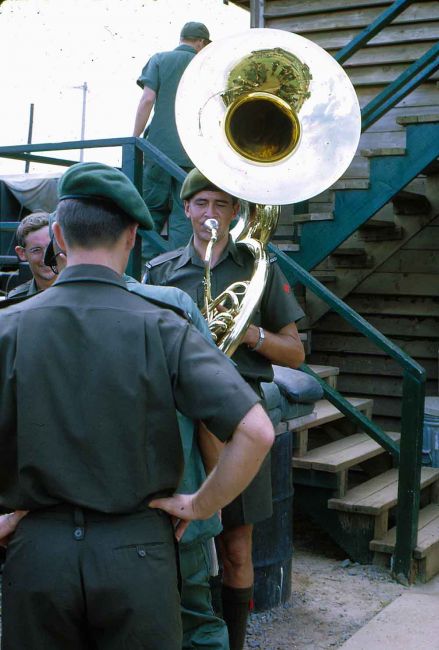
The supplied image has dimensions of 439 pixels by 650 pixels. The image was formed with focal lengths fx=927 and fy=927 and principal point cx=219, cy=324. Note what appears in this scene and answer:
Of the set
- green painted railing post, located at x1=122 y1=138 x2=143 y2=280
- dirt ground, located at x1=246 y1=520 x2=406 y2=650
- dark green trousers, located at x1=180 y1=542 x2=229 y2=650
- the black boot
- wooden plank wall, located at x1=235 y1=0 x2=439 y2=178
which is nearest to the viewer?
dark green trousers, located at x1=180 y1=542 x2=229 y2=650

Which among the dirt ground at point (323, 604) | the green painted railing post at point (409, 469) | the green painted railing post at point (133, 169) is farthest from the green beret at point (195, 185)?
the dirt ground at point (323, 604)

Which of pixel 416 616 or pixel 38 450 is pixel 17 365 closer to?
pixel 38 450

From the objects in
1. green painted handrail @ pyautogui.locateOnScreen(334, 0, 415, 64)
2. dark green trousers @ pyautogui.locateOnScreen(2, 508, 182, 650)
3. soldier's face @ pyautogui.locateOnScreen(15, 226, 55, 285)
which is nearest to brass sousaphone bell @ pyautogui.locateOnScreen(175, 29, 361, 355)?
soldier's face @ pyautogui.locateOnScreen(15, 226, 55, 285)

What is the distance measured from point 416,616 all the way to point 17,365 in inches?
114

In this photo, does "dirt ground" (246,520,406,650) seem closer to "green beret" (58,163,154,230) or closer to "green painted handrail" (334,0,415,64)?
"green beret" (58,163,154,230)

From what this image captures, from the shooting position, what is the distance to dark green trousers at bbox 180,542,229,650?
258 centimetres

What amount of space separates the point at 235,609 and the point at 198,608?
0.81 metres

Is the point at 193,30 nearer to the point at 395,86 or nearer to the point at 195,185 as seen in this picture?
the point at 395,86

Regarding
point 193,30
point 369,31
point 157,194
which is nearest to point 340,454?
point 157,194

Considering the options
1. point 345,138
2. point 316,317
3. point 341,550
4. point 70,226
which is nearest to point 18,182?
point 316,317

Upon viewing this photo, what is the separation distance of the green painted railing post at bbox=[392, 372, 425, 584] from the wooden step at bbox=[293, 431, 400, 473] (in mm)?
400

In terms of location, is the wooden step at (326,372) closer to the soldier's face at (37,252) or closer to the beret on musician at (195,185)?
the soldier's face at (37,252)

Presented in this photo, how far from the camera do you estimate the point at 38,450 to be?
76.9 inches

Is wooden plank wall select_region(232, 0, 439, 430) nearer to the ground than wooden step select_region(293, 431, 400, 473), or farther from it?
farther from it
